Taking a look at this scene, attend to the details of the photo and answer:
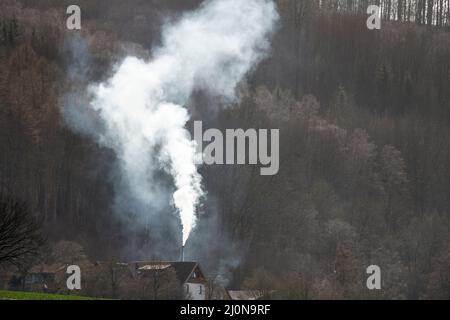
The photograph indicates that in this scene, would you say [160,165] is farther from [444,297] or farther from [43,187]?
[444,297]

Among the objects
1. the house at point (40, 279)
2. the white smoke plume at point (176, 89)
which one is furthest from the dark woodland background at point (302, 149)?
the house at point (40, 279)

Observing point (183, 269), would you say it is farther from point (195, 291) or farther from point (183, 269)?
point (195, 291)

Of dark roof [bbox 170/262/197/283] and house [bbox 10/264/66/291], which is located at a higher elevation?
dark roof [bbox 170/262/197/283]

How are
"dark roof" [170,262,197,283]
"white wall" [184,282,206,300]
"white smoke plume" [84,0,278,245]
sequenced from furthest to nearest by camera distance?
"white smoke plume" [84,0,278,245] < "dark roof" [170,262,197,283] < "white wall" [184,282,206,300]

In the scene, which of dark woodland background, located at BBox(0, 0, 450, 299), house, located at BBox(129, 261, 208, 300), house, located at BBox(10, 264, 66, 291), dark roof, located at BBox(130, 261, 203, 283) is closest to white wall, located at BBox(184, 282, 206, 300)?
house, located at BBox(129, 261, 208, 300)

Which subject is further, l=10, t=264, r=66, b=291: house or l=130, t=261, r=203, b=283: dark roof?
l=10, t=264, r=66, b=291: house

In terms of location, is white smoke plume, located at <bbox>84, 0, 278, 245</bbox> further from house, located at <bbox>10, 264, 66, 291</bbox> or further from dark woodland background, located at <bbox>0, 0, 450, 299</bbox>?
house, located at <bbox>10, 264, 66, 291</bbox>

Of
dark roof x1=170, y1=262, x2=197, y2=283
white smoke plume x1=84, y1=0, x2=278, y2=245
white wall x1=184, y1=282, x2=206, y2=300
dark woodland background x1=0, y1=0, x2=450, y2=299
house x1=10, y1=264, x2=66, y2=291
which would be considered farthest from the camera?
white smoke plume x1=84, y1=0, x2=278, y2=245
